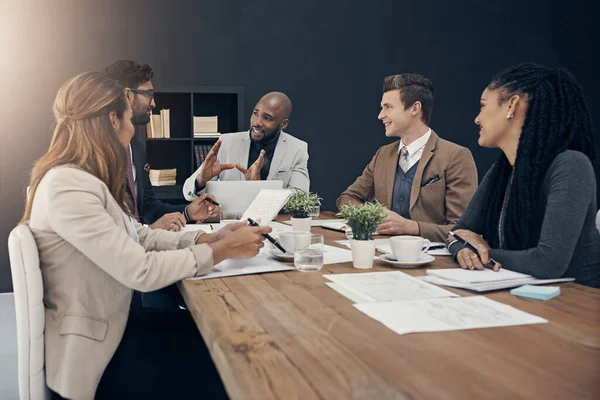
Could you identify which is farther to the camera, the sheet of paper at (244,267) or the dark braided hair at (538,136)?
the dark braided hair at (538,136)

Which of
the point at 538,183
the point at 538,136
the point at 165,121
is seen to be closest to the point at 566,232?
the point at 538,183

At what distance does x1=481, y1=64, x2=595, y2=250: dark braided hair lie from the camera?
186 centimetres

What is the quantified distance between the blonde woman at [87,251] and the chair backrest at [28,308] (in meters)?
0.04

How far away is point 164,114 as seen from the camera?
5180 millimetres

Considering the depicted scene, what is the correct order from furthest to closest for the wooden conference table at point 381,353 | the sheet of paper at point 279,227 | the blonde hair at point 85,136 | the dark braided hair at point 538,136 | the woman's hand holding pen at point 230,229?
the sheet of paper at point 279,227, the woman's hand holding pen at point 230,229, the dark braided hair at point 538,136, the blonde hair at point 85,136, the wooden conference table at point 381,353

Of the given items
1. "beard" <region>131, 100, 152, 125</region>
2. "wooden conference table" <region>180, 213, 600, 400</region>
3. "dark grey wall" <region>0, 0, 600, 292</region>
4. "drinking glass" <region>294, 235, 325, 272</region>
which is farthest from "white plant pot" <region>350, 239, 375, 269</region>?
"dark grey wall" <region>0, 0, 600, 292</region>

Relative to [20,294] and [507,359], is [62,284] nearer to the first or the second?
[20,294]

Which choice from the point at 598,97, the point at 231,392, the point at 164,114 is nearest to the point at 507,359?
the point at 231,392

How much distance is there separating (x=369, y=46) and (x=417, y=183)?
10.7 feet

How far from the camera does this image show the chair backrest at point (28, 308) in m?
1.45

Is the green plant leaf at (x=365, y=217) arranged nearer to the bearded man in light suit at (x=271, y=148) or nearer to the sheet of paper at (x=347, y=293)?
the sheet of paper at (x=347, y=293)

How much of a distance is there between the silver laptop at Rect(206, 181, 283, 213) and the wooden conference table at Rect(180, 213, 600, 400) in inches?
56.9

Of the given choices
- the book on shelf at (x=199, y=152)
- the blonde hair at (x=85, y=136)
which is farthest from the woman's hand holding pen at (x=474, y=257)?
the book on shelf at (x=199, y=152)

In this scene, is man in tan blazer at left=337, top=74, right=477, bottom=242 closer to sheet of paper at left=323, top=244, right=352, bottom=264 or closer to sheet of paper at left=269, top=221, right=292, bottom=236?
sheet of paper at left=269, top=221, right=292, bottom=236
